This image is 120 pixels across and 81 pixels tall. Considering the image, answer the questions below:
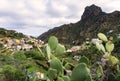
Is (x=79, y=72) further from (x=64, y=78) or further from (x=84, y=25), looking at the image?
(x=84, y=25)

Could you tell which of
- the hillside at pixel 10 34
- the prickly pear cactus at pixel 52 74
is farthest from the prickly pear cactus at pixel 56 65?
the hillside at pixel 10 34

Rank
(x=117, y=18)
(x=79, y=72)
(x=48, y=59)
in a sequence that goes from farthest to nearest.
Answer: (x=117, y=18) → (x=48, y=59) → (x=79, y=72)

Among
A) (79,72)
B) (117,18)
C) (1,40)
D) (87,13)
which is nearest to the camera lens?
(79,72)

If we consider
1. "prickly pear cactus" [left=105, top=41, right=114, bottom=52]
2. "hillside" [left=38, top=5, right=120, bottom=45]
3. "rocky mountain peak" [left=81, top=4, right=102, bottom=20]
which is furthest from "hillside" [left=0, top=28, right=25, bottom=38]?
"prickly pear cactus" [left=105, top=41, right=114, bottom=52]

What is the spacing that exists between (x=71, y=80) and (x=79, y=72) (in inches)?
5.8

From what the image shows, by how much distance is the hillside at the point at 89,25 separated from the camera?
196ft

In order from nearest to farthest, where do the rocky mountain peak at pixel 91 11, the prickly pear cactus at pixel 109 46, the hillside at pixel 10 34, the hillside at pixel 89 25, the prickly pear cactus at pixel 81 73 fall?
the prickly pear cactus at pixel 81 73
the prickly pear cactus at pixel 109 46
the hillside at pixel 10 34
the hillside at pixel 89 25
the rocky mountain peak at pixel 91 11

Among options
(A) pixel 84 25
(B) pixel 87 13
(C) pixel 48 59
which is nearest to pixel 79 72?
(C) pixel 48 59

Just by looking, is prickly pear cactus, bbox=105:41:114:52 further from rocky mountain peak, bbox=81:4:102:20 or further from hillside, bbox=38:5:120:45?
rocky mountain peak, bbox=81:4:102:20

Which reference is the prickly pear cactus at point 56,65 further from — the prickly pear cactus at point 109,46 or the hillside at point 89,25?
the hillside at point 89,25

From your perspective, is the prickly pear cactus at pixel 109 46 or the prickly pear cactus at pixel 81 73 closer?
the prickly pear cactus at pixel 81 73

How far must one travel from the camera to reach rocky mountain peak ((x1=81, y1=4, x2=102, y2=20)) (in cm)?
7188

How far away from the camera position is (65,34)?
71375mm

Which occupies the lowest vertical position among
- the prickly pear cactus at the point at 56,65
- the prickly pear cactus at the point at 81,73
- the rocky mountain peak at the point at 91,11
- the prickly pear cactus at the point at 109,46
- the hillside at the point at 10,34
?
the prickly pear cactus at the point at 81,73
